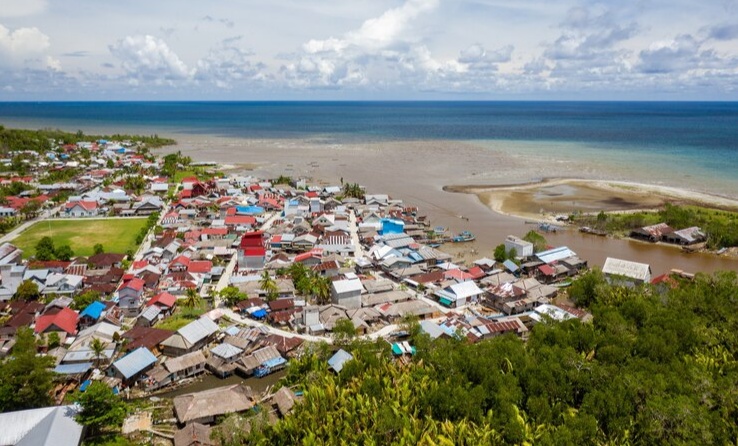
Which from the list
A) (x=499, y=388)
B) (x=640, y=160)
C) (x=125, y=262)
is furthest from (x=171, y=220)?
(x=640, y=160)

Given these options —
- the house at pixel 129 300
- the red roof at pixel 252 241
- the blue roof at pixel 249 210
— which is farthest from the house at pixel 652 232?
the house at pixel 129 300

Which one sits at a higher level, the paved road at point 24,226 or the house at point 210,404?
the house at point 210,404

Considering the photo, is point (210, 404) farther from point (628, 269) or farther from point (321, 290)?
point (628, 269)

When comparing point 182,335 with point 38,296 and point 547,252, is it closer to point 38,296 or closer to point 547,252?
point 38,296

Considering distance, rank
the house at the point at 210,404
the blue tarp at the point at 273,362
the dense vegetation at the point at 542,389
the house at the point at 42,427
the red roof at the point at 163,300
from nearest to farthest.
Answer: the dense vegetation at the point at 542,389, the house at the point at 42,427, the house at the point at 210,404, the blue tarp at the point at 273,362, the red roof at the point at 163,300

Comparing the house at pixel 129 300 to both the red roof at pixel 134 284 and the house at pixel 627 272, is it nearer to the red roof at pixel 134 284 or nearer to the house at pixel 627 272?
the red roof at pixel 134 284

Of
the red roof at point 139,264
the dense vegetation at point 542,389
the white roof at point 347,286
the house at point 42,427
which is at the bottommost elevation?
the red roof at point 139,264
